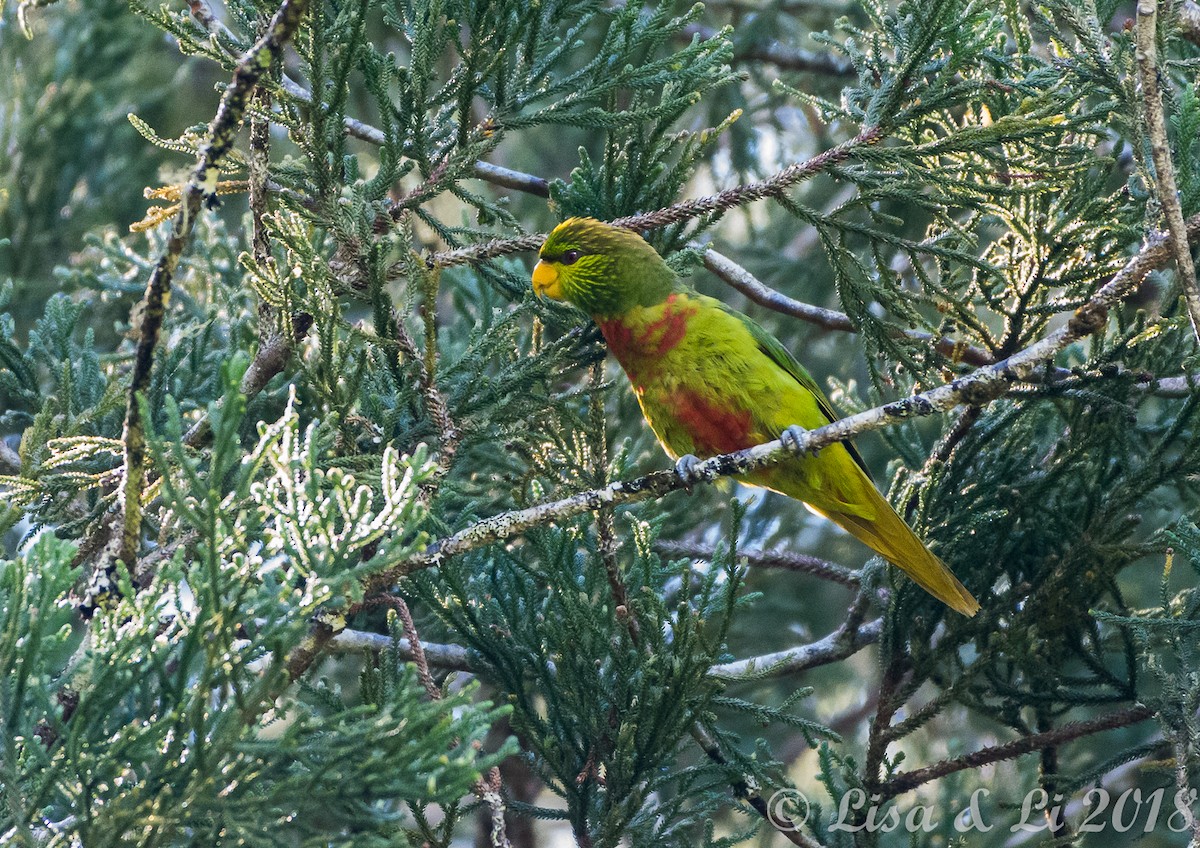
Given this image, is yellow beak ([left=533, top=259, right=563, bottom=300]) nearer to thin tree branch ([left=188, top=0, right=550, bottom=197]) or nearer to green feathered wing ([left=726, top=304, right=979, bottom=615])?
thin tree branch ([left=188, top=0, right=550, bottom=197])

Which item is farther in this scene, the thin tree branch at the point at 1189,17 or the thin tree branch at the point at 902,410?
the thin tree branch at the point at 1189,17

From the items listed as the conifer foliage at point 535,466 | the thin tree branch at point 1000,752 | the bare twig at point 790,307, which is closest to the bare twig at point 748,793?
the conifer foliage at point 535,466

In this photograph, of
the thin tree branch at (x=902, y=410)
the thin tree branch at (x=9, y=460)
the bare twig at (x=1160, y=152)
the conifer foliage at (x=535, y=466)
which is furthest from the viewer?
the thin tree branch at (x=9, y=460)

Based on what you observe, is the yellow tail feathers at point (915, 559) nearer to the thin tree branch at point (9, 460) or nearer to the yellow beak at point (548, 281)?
the yellow beak at point (548, 281)

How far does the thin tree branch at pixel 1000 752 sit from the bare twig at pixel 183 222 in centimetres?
262

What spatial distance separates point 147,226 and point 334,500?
1501 mm

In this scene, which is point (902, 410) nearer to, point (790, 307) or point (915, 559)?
point (915, 559)

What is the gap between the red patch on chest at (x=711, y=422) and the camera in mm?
3846

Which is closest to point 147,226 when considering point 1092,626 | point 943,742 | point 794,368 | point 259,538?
point 259,538

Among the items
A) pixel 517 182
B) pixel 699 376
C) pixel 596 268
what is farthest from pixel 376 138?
pixel 699 376

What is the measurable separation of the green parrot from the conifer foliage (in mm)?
159

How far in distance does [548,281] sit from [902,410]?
1.53 metres

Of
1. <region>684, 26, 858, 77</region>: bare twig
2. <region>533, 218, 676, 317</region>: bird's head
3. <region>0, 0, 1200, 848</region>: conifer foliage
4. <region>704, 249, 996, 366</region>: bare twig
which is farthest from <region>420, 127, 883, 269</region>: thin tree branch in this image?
<region>684, 26, 858, 77</region>: bare twig

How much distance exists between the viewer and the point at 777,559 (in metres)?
4.67
